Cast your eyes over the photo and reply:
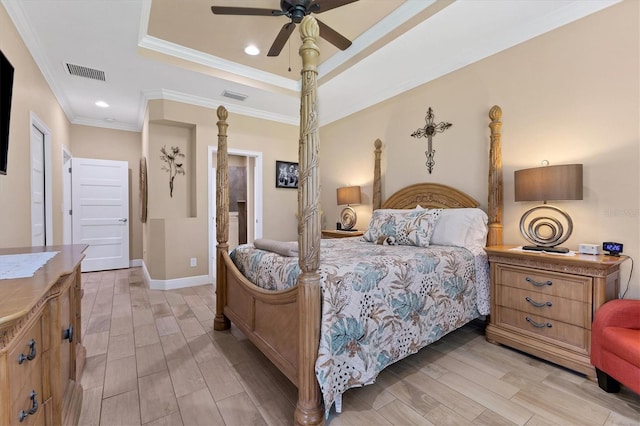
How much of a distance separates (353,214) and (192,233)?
95.1 inches

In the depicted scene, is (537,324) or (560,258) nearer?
(560,258)

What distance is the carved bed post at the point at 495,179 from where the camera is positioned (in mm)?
2660

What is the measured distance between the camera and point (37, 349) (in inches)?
43.4

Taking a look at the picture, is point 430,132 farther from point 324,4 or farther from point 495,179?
point 324,4

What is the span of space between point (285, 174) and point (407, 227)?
2.88 m

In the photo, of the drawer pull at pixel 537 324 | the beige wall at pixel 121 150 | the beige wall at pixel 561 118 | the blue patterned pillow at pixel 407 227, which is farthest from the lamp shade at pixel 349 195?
the beige wall at pixel 121 150

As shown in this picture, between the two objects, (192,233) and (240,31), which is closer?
(240,31)

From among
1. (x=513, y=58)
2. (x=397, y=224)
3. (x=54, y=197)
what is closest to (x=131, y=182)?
(x=54, y=197)

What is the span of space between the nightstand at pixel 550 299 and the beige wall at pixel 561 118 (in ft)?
1.55

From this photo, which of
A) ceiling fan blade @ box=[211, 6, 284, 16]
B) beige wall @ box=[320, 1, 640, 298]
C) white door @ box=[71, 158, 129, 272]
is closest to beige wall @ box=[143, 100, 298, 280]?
white door @ box=[71, 158, 129, 272]

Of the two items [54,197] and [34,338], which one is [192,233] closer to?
[54,197]

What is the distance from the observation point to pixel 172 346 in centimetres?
237

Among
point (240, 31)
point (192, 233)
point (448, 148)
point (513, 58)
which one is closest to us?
point (513, 58)

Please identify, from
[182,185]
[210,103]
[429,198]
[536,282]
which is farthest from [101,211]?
[536,282]
